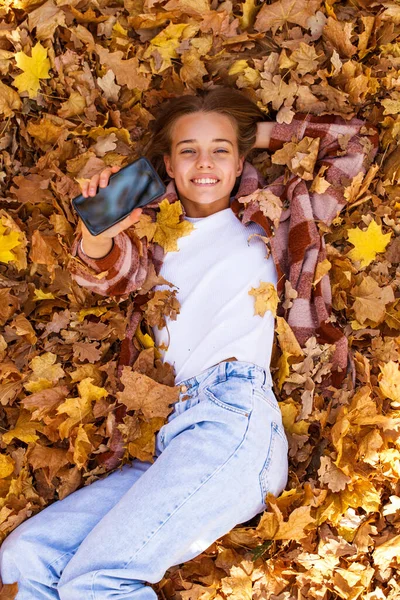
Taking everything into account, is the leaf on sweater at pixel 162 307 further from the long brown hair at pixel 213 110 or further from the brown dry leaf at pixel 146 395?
the long brown hair at pixel 213 110

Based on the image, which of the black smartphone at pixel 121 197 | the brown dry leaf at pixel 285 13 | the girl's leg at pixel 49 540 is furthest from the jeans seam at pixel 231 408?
the brown dry leaf at pixel 285 13

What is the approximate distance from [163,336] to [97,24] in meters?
1.79

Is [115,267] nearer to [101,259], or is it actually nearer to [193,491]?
[101,259]

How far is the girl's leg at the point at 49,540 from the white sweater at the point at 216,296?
28.3 inches

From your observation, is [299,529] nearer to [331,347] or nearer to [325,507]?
[325,507]

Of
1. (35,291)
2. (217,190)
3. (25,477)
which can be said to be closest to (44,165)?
(35,291)

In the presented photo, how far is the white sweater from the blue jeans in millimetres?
102

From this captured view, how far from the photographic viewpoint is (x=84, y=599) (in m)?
2.61

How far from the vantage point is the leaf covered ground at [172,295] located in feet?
9.85

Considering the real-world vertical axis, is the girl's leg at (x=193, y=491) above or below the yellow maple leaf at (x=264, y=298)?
below

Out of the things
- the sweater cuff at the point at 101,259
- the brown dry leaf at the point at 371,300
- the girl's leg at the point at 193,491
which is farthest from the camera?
the brown dry leaf at the point at 371,300

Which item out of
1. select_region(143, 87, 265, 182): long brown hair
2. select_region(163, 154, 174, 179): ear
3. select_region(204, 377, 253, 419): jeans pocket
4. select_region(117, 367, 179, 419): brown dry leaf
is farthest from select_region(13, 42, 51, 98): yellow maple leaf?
select_region(204, 377, 253, 419): jeans pocket

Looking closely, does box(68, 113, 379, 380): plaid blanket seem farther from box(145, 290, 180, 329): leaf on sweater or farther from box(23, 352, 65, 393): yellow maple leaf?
box(23, 352, 65, 393): yellow maple leaf

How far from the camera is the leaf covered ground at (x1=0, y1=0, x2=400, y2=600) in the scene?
9.85 ft
